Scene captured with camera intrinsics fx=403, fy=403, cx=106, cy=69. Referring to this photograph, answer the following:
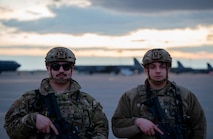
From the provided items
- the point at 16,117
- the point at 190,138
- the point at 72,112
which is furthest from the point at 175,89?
the point at 16,117

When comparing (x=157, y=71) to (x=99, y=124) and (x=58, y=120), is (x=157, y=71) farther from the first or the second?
(x=58, y=120)

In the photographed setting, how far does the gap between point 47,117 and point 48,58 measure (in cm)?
67

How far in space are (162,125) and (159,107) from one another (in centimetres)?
20

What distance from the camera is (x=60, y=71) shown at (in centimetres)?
448

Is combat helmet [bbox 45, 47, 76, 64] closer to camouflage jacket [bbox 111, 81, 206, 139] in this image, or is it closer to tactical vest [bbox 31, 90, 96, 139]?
tactical vest [bbox 31, 90, 96, 139]

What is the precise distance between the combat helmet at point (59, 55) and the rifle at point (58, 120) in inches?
16.0

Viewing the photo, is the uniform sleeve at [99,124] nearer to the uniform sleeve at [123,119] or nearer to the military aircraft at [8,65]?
the uniform sleeve at [123,119]

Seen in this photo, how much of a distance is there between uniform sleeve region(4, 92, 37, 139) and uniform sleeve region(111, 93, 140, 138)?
102 cm

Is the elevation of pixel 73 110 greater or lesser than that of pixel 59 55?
lesser

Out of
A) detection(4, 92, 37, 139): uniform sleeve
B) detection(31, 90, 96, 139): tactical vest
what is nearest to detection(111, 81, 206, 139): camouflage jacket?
detection(31, 90, 96, 139): tactical vest

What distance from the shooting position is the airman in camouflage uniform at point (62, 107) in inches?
173

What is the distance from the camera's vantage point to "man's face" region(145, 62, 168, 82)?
186 inches

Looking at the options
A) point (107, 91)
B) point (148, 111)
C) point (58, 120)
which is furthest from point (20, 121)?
point (107, 91)

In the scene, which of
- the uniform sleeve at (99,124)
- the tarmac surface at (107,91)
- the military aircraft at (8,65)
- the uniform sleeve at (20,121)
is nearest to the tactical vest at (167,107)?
the uniform sleeve at (99,124)
